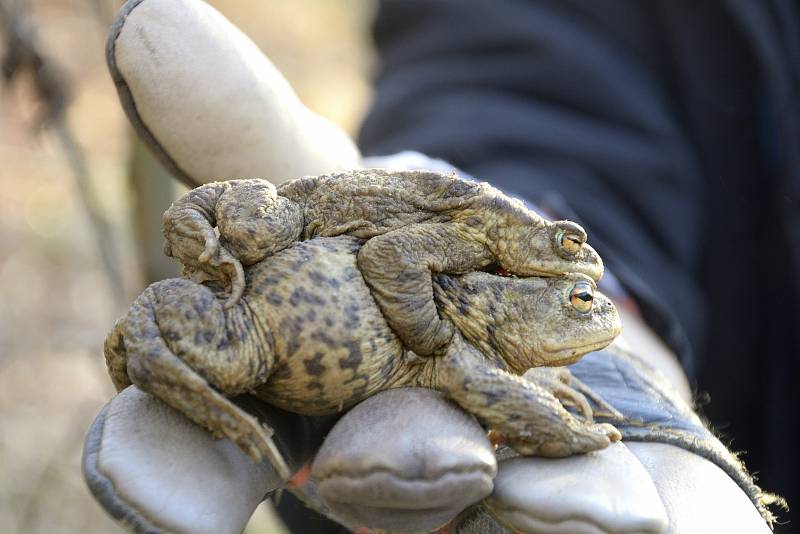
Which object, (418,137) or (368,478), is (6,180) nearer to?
Result: (418,137)

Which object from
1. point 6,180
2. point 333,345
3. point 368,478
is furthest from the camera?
point 6,180

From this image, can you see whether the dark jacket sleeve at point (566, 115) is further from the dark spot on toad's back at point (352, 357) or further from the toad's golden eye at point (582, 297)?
the dark spot on toad's back at point (352, 357)

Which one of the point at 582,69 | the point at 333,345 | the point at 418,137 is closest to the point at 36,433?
the point at 418,137

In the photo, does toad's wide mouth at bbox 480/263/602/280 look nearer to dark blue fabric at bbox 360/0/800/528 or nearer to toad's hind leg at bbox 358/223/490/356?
toad's hind leg at bbox 358/223/490/356

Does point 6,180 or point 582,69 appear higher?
point 582,69

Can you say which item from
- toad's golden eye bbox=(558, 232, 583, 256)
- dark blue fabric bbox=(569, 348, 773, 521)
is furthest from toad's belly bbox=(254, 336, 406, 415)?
dark blue fabric bbox=(569, 348, 773, 521)

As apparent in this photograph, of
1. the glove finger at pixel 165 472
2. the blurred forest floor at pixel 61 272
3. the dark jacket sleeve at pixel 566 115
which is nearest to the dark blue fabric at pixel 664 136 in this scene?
the dark jacket sleeve at pixel 566 115
